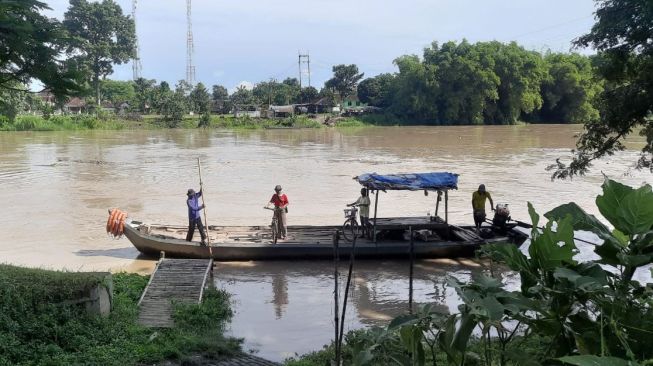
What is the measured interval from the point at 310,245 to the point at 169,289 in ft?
12.2

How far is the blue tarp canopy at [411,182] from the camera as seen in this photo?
457 inches

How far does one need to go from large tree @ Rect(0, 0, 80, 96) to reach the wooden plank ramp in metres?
3.97

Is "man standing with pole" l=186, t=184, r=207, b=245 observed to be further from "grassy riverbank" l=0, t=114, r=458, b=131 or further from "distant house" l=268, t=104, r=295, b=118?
"distant house" l=268, t=104, r=295, b=118

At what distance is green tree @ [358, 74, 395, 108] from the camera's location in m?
69.1

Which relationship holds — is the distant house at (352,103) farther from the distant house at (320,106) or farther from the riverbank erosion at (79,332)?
the riverbank erosion at (79,332)

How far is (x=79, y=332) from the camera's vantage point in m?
6.26

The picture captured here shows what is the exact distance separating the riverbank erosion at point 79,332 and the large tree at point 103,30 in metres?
63.9

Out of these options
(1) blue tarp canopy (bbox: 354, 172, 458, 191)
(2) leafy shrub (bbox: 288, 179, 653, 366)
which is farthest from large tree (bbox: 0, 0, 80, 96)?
(1) blue tarp canopy (bbox: 354, 172, 458, 191)

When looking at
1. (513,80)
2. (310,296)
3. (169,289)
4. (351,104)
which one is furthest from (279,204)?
(351,104)

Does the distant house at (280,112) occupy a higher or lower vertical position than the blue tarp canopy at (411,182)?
higher

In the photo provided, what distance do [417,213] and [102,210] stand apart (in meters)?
9.52

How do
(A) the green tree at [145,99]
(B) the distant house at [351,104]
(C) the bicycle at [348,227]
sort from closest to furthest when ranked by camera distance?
(C) the bicycle at [348,227] < (A) the green tree at [145,99] < (B) the distant house at [351,104]

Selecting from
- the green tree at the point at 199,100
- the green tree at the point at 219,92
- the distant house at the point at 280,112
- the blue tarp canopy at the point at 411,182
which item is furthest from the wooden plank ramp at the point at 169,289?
the green tree at the point at 219,92

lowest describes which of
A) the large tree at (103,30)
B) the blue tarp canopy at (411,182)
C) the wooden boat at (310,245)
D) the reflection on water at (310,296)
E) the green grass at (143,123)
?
the reflection on water at (310,296)
